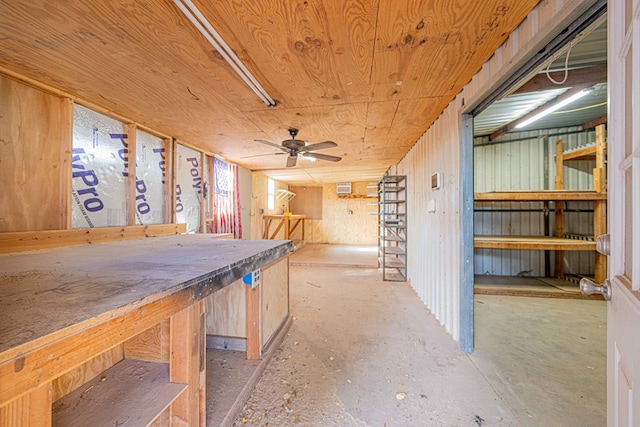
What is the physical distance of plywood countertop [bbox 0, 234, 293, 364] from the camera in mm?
503

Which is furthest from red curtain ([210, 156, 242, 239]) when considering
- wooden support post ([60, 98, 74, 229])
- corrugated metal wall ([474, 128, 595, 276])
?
corrugated metal wall ([474, 128, 595, 276])

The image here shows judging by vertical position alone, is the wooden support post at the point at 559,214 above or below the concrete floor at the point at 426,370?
above

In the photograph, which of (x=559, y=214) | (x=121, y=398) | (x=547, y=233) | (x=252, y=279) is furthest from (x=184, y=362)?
(x=547, y=233)

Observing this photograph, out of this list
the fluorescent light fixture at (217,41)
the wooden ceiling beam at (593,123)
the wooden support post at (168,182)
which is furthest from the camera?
the wooden ceiling beam at (593,123)

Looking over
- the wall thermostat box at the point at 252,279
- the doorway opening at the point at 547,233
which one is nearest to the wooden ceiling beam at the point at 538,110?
the doorway opening at the point at 547,233

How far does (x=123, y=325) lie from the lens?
2.05 feet

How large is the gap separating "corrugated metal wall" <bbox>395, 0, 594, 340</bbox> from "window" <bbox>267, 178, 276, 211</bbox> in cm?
384

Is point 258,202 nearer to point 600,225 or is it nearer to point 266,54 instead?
point 266,54

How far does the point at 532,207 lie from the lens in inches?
165

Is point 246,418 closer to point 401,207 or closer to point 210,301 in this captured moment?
point 210,301

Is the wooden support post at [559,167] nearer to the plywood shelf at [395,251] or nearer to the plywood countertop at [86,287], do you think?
the plywood shelf at [395,251]

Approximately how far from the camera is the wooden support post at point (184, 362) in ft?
3.18

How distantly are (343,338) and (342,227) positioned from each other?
5841 millimetres

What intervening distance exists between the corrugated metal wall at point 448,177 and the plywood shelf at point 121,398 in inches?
82.4
